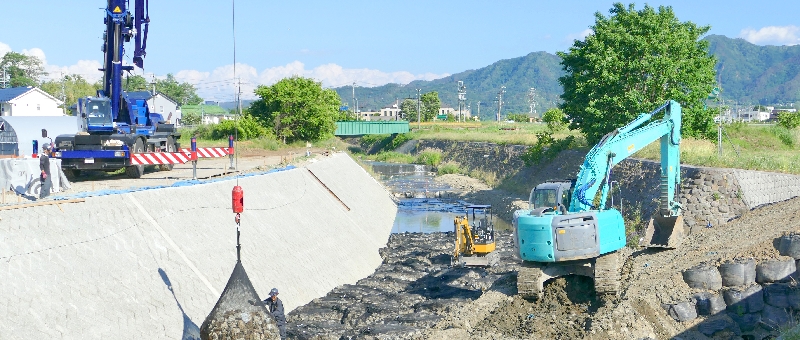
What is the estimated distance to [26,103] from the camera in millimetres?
76562

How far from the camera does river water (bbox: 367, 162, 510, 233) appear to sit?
1555 inches

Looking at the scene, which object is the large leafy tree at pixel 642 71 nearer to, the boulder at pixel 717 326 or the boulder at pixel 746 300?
the boulder at pixel 746 300

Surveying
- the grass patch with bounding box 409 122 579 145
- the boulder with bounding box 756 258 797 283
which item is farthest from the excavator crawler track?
the grass patch with bounding box 409 122 579 145

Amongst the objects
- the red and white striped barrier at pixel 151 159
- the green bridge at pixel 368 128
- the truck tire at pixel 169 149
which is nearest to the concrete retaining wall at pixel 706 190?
the red and white striped barrier at pixel 151 159

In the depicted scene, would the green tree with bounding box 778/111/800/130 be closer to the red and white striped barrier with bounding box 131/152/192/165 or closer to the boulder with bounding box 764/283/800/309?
the boulder with bounding box 764/283/800/309

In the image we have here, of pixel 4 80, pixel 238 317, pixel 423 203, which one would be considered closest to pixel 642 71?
pixel 423 203

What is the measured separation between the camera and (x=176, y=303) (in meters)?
15.8

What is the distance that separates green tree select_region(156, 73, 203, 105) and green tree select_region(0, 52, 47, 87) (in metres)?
29.8

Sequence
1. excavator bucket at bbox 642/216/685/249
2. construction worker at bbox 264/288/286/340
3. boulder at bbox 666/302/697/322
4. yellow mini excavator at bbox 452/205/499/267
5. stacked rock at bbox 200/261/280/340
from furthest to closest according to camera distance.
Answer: yellow mini excavator at bbox 452/205/499/267
excavator bucket at bbox 642/216/685/249
boulder at bbox 666/302/697/322
construction worker at bbox 264/288/286/340
stacked rock at bbox 200/261/280/340

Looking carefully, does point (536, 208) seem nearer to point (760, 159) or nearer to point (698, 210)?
point (698, 210)

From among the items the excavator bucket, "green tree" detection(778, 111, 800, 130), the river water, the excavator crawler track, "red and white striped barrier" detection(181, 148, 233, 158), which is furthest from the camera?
"green tree" detection(778, 111, 800, 130)

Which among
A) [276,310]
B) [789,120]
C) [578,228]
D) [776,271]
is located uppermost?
[789,120]

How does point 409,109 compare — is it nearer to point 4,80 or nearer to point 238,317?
point 4,80

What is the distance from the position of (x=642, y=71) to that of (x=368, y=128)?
5323cm
